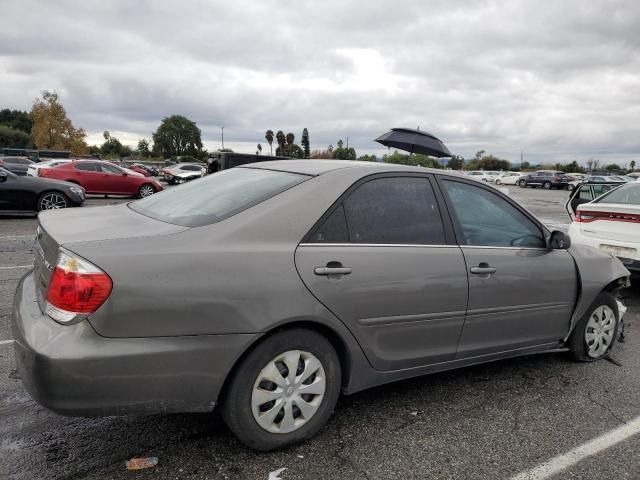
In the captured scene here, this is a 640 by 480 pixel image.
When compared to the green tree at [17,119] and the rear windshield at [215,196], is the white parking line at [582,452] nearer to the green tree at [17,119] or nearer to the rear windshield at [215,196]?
the rear windshield at [215,196]

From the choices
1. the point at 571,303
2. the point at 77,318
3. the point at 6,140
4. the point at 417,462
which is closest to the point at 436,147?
the point at 571,303

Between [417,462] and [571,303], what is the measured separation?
75.7 inches

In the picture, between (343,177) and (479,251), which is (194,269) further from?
(479,251)

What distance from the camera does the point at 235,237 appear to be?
2.52 metres

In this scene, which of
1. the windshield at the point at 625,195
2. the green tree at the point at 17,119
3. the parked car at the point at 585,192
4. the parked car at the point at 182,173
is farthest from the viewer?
the green tree at the point at 17,119

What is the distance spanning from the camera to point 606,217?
6289 mm

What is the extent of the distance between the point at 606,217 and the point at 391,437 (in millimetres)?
4860

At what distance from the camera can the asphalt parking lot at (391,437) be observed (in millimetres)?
2527

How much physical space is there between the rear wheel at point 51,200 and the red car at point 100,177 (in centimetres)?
670

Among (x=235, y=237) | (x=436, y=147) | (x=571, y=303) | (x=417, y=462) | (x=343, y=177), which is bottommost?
(x=417, y=462)

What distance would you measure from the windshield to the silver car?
3.53 metres

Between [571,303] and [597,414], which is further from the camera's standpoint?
[571,303]

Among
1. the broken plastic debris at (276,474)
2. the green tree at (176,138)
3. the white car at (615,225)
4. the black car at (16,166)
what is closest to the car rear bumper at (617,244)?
the white car at (615,225)

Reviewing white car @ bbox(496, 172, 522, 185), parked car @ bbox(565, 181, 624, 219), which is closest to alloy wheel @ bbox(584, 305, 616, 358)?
parked car @ bbox(565, 181, 624, 219)
